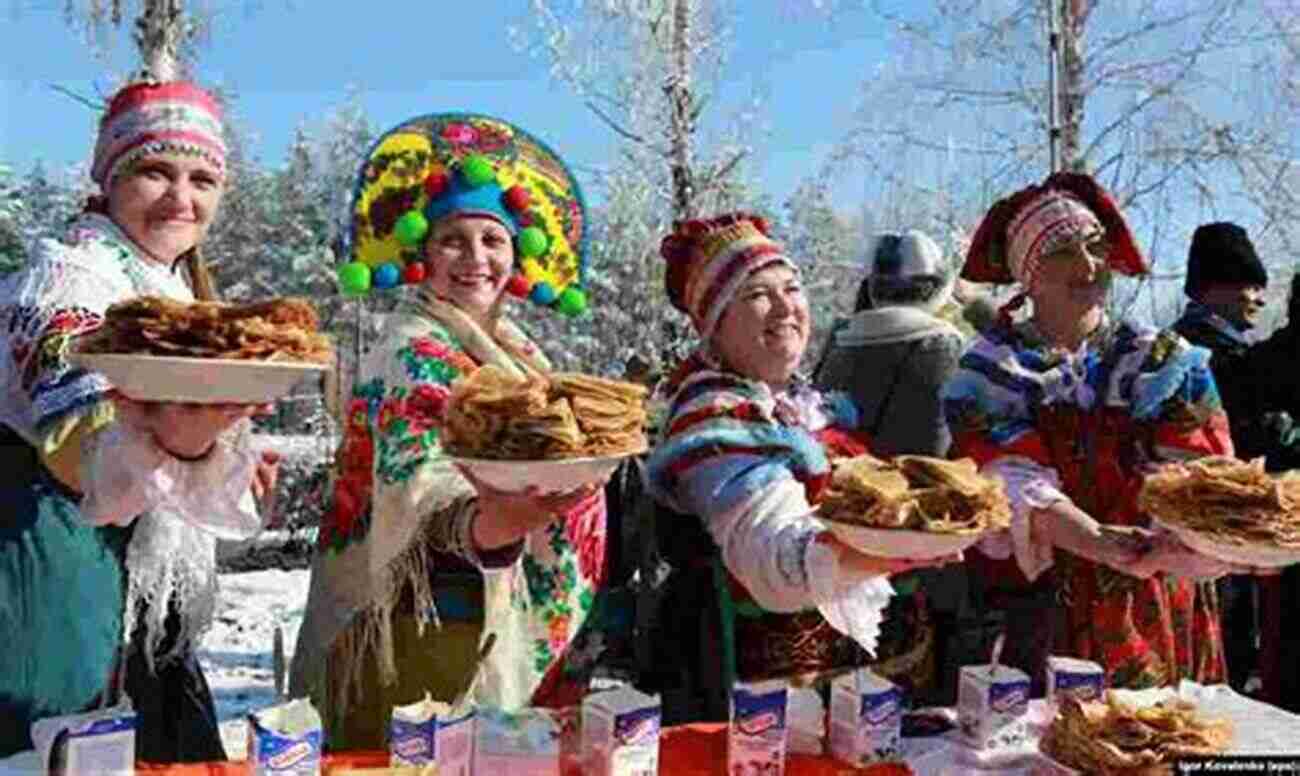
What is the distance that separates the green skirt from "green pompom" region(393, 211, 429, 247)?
28.3 inches

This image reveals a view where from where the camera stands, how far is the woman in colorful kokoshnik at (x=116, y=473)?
1.77m

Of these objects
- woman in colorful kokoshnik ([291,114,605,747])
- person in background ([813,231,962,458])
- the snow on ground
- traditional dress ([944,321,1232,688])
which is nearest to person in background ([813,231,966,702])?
person in background ([813,231,962,458])

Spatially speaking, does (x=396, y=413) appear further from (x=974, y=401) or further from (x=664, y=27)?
(x=664, y=27)

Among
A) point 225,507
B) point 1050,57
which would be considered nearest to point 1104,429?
point 225,507

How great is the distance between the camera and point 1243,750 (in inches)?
81.0

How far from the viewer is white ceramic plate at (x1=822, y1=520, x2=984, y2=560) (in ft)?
5.73

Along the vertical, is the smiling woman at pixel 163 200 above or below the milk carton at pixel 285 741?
above

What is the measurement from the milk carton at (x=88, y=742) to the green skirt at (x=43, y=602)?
358 millimetres

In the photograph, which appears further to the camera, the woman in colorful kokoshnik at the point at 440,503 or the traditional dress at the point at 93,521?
the woman in colorful kokoshnik at the point at 440,503

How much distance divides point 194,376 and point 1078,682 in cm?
146

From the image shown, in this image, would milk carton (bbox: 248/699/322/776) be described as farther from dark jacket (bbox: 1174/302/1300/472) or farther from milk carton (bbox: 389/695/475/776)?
dark jacket (bbox: 1174/302/1300/472)

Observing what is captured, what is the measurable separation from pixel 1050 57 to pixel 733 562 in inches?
350

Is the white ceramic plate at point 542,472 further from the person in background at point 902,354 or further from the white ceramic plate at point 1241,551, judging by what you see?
the person in background at point 902,354

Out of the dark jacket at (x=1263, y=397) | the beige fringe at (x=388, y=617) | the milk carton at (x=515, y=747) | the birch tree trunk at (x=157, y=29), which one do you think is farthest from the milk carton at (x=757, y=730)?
the birch tree trunk at (x=157, y=29)
